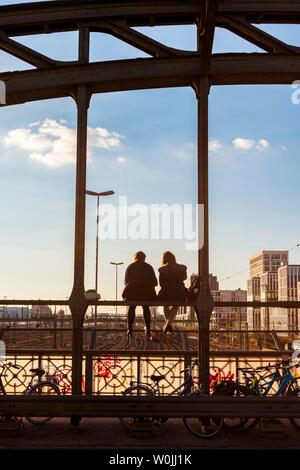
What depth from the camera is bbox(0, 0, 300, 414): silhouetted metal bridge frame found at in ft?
24.6

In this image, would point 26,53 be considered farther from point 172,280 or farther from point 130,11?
point 172,280

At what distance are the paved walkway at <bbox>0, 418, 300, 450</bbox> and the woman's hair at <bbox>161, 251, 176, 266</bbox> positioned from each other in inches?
86.8

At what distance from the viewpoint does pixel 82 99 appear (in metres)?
7.55

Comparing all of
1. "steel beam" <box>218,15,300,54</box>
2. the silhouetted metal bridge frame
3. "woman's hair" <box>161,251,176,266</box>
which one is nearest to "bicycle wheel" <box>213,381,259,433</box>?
the silhouetted metal bridge frame

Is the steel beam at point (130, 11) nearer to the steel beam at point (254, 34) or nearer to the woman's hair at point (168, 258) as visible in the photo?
the steel beam at point (254, 34)

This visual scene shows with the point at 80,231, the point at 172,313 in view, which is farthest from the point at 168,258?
the point at 80,231

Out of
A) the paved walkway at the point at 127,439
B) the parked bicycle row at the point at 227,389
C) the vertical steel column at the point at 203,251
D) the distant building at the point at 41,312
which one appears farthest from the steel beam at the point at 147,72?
the paved walkway at the point at 127,439

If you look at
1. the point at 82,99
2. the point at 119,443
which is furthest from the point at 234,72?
the point at 119,443

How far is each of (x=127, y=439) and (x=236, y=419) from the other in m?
1.49

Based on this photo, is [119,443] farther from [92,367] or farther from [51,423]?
[92,367]

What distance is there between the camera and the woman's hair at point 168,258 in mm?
8164

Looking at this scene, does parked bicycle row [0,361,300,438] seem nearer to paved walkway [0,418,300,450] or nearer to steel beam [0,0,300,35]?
paved walkway [0,418,300,450]

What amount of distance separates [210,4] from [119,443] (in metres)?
A: 4.87

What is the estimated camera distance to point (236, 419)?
7.08 meters
